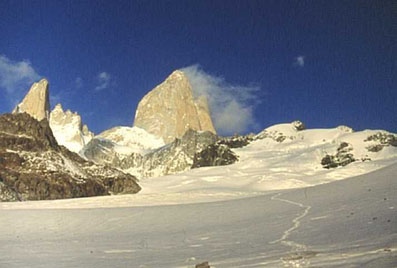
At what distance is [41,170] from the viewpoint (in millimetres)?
42250

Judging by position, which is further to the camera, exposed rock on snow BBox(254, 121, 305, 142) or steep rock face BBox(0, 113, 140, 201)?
exposed rock on snow BBox(254, 121, 305, 142)

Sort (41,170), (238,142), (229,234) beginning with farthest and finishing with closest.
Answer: (238,142) → (41,170) → (229,234)

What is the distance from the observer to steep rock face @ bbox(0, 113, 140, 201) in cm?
3947

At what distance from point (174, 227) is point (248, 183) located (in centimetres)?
3389

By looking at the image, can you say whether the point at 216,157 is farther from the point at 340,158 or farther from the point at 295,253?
the point at 295,253

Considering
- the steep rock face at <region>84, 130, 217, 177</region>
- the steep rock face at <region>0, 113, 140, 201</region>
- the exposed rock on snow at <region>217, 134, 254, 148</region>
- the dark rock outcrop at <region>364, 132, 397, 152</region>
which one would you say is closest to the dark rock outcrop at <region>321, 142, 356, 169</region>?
the dark rock outcrop at <region>364, 132, 397, 152</region>

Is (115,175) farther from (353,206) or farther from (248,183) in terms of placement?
(353,206)

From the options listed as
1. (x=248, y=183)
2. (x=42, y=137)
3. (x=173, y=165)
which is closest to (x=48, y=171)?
(x=42, y=137)

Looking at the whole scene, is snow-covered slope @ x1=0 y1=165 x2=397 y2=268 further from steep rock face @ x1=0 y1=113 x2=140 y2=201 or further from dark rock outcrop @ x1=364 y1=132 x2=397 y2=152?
dark rock outcrop @ x1=364 y1=132 x2=397 y2=152

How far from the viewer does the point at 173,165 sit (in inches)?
5443

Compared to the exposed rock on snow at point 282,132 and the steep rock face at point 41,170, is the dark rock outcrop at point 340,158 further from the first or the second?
the steep rock face at point 41,170

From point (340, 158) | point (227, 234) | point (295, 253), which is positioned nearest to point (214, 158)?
point (340, 158)

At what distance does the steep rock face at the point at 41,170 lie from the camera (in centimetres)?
3947

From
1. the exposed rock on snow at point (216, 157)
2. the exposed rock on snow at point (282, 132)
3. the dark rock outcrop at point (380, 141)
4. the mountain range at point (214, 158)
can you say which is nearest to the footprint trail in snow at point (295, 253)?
the mountain range at point (214, 158)
